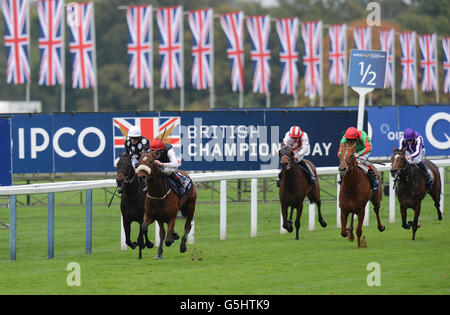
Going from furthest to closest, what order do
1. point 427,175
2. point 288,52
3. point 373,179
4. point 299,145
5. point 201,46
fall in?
1. point 288,52
2. point 201,46
3. point 299,145
4. point 427,175
5. point 373,179

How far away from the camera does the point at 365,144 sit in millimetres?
13898

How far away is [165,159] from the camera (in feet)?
41.6

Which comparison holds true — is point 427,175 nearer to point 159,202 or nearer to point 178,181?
point 178,181

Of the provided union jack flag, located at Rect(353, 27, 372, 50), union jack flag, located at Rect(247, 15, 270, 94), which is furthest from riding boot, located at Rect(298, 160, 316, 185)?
union jack flag, located at Rect(353, 27, 372, 50)

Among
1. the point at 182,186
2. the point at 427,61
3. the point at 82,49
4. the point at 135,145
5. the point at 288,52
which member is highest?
the point at 427,61

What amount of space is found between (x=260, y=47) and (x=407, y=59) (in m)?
11.8

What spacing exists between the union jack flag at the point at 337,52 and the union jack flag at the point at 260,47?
16.8ft

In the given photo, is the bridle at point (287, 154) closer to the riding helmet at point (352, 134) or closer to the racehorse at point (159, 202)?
the riding helmet at point (352, 134)

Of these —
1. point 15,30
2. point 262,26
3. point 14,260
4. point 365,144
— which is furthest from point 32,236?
point 262,26

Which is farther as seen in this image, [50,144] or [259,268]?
[50,144]

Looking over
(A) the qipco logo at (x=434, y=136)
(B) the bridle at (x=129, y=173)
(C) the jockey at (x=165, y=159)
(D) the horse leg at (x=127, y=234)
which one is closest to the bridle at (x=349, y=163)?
(C) the jockey at (x=165, y=159)

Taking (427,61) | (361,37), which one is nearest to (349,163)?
(361,37)

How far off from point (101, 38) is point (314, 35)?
2958cm
